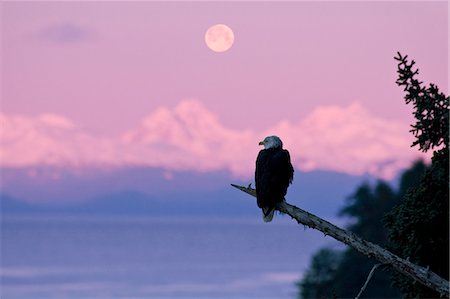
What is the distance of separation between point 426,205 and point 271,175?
132 inches

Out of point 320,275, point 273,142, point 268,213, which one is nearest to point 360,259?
point 320,275

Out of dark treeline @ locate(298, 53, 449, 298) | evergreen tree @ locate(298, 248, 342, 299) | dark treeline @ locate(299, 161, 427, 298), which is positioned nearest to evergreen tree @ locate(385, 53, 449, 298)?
dark treeline @ locate(298, 53, 449, 298)

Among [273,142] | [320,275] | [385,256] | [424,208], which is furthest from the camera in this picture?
[320,275]

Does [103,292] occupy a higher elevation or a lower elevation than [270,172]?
higher

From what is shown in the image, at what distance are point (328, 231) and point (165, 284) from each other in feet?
539

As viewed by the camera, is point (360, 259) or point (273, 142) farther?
point (360, 259)

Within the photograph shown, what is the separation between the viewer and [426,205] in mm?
23234

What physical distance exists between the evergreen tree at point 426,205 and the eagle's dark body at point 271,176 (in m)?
2.35

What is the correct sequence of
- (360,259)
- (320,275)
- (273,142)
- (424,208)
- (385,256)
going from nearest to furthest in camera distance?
(385,256)
(424,208)
(273,142)
(360,259)
(320,275)

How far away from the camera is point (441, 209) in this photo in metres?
23.1

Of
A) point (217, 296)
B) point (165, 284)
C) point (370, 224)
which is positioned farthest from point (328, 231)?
point (165, 284)

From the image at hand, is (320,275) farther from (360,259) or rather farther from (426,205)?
(426,205)

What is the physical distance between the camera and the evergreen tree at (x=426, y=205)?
22406 millimetres

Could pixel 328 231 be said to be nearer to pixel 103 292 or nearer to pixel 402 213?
pixel 402 213
